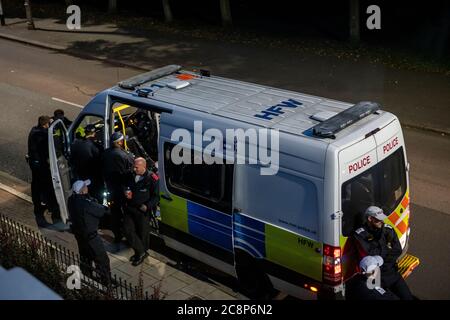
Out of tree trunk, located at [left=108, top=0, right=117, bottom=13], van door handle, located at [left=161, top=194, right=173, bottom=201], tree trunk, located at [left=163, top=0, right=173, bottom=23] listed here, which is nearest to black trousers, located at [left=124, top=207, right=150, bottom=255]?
van door handle, located at [left=161, top=194, right=173, bottom=201]

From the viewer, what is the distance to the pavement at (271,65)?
15.5 metres

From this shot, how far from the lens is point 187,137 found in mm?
7855

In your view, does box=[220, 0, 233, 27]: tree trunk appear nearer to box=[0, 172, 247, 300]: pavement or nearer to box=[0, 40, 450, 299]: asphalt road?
box=[0, 40, 450, 299]: asphalt road

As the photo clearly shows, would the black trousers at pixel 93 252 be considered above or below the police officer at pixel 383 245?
below

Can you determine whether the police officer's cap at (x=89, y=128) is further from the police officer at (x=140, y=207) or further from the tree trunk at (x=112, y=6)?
the tree trunk at (x=112, y=6)

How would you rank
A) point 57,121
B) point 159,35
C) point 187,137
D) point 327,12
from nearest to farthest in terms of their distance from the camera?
point 187,137
point 57,121
point 159,35
point 327,12

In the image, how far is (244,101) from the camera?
8133mm

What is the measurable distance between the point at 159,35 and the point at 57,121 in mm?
13888

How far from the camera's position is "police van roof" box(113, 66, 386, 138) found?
24.1ft

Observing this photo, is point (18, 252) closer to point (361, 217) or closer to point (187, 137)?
point (187, 137)

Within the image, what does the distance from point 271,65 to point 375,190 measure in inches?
478

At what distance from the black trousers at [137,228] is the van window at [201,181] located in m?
0.63

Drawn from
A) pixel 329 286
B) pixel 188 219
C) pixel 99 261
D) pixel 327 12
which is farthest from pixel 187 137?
pixel 327 12

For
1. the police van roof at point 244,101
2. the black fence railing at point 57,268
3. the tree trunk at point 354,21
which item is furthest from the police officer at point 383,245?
the tree trunk at point 354,21
